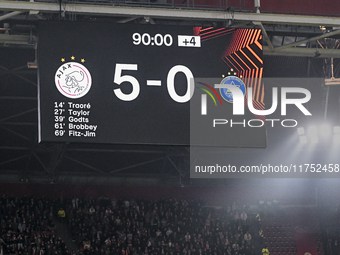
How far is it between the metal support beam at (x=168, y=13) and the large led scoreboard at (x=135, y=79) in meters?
0.97

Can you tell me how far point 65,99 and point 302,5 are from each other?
273 inches

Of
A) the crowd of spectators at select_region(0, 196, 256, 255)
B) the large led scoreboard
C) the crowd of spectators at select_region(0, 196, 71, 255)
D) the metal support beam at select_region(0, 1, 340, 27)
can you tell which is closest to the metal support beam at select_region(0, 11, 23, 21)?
the metal support beam at select_region(0, 1, 340, 27)

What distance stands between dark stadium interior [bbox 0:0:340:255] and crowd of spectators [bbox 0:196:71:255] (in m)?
0.05

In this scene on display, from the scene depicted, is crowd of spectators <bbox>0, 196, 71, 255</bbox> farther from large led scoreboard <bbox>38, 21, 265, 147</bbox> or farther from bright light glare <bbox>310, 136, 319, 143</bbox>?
large led scoreboard <bbox>38, 21, 265, 147</bbox>

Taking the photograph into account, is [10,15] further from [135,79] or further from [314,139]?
[314,139]

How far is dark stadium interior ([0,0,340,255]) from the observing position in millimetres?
24000

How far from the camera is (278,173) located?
107 feet

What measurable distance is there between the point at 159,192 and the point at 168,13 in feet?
61.8

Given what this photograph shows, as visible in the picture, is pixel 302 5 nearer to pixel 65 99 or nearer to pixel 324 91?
pixel 65 99

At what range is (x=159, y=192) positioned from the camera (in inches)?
1223

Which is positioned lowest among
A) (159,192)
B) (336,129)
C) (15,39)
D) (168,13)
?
(159,192)

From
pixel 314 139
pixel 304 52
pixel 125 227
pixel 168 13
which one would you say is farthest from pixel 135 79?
pixel 125 227

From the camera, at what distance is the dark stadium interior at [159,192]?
78.7 feet

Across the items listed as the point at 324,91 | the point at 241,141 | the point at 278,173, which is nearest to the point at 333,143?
the point at 324,91
